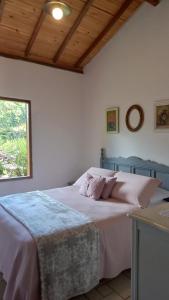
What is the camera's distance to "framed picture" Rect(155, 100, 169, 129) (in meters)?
3.24

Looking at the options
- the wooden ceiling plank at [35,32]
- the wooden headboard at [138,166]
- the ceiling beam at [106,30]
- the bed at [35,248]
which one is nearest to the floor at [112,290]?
the bed at [35,248]

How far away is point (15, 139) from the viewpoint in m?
4.02

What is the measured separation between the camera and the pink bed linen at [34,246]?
1.72m

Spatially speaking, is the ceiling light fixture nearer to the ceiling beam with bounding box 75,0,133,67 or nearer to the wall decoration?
the ceiling beam with bounding box 75,0,133,67

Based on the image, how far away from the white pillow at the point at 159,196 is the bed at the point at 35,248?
0.11 m

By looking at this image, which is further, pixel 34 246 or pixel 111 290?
→ pixel 111 290

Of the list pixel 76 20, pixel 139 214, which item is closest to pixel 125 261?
pixel 139 214

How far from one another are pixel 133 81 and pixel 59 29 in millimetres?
1453

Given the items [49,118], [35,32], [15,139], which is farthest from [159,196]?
[35,32]

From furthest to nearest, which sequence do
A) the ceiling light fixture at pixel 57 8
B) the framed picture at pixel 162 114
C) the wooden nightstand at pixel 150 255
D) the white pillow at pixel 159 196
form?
1. the framed picture at pixel 162 114
2. the white pillow at pixel 159 196
3. the ceiling light fixture at pixel 57 8
4. the wooden nightstand at pixel 150 255

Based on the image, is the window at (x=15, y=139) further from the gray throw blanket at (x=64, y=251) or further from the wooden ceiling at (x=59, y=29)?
the gray throw blanket at (x=64, y=251)

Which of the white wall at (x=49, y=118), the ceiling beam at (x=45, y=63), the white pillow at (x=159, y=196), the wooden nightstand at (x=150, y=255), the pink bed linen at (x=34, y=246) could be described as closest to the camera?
the wooden nightstand at (x=150, y=255)

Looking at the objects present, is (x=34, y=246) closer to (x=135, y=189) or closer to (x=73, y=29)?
(x=135, y=189)

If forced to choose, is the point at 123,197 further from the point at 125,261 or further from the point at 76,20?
the point at 76,20
